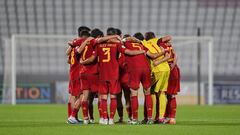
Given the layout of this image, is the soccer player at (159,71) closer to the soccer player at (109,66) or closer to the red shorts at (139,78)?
the red shorts at (139,78)

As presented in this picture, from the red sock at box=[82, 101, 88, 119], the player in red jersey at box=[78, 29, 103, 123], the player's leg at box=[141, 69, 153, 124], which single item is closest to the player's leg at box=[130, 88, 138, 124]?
the player's leg at box=[141, 69, 153, 124]

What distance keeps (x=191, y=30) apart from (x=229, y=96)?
4.58 metres

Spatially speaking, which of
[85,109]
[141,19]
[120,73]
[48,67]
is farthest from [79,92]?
[141,19]

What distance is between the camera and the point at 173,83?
517 inches

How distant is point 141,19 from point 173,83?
16.1 m

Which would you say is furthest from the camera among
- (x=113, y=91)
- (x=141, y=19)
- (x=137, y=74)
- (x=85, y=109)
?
(x=141, y=19)

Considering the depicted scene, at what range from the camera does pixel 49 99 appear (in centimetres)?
2453

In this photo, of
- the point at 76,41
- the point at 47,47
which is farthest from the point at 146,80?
the point at 47,47

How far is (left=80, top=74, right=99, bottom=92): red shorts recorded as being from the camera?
12641mm

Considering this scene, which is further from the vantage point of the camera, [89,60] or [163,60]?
[163,60]

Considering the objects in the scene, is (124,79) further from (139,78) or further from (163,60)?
(163,60)

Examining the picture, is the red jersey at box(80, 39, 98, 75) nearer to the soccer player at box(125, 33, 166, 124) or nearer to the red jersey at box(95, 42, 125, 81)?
the red jersey at box(95, 42, 125, 81)

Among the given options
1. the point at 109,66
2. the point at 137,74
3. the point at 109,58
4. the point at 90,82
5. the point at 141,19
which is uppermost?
the point at 141,19

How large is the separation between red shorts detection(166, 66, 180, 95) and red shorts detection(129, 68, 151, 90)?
565 millimetres
